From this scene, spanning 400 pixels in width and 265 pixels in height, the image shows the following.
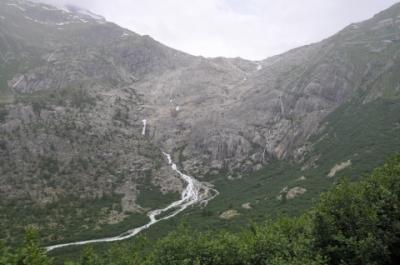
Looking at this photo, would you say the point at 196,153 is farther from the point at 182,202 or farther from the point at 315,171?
the point at 315,171

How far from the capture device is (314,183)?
→ 125 meters

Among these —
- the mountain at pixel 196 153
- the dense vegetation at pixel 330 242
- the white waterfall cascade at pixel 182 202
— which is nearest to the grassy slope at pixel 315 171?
the mountain at pixel 196 153

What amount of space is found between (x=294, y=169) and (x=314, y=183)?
27434 mm

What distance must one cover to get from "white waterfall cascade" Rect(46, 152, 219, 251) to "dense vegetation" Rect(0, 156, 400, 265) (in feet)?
228

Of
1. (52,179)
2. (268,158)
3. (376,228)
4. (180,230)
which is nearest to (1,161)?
(52,179)

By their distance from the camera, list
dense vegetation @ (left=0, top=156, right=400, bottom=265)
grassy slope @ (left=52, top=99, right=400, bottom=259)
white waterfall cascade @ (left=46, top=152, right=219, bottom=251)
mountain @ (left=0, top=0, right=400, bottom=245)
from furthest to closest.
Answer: mountain @ (left=0, top=0, right=400, bottom=245), white waterfall cascade @ (left=46, top=152, right=219, bottom=251), grassy slope @ (left=52, top=99, right=400, bottom=259), dense vegetation @ (left=0, top=156, right=400, bottom=265)

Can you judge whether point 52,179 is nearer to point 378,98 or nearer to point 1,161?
point 1,161

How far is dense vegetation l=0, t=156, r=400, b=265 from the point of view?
150ft

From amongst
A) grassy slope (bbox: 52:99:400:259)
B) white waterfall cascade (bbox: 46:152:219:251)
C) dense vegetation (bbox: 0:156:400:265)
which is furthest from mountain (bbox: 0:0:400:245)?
dense vegetation (bbox: 0:156:400:265)

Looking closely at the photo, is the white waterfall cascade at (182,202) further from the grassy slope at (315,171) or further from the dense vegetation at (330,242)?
the dense vegetation at (330,242)

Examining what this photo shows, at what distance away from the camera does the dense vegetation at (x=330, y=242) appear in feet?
150

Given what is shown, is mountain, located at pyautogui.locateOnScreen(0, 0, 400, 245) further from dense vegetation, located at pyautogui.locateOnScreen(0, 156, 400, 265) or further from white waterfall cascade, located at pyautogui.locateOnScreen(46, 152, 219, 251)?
dense vegetation, located at pyautogui.locateOnScreen(0, 156, 400, 265)

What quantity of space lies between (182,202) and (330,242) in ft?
347

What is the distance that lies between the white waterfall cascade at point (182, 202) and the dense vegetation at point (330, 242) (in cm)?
6950
